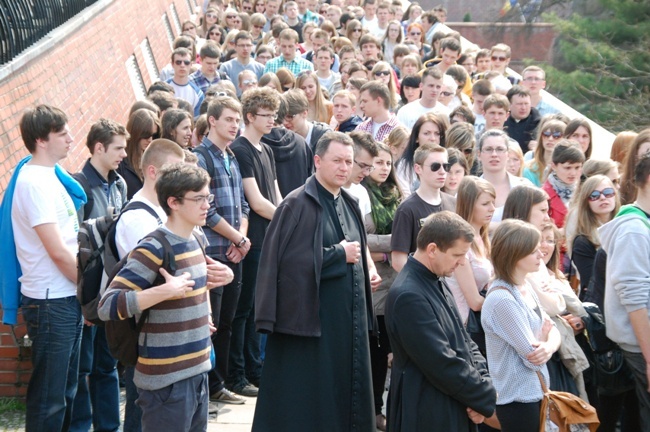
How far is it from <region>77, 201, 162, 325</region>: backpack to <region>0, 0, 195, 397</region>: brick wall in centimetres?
157

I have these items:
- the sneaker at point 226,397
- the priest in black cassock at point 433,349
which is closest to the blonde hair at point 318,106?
the sneaker at point 226,397

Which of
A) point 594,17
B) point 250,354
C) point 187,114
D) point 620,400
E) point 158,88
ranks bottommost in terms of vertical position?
point 594,17

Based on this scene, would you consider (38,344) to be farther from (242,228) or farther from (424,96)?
(424,96)

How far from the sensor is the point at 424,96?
1078 cm

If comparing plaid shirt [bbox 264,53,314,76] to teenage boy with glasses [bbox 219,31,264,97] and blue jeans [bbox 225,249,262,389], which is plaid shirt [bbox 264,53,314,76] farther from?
blue jeans [bbox 225,249,262,389]

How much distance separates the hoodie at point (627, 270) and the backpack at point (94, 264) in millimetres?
2762

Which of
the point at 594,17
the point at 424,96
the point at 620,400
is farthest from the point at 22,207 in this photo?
the point at 594,17

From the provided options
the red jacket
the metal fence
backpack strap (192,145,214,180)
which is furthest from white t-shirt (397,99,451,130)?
the metal fence

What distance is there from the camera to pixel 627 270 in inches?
227

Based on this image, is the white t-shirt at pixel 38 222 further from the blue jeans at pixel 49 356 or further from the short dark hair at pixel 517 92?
the short dark hair at pixel 517 92

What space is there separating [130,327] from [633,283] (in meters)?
2.97

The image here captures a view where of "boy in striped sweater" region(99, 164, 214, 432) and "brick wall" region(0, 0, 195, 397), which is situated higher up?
"boy in striped sweater" region(99, 164, 214, 432)

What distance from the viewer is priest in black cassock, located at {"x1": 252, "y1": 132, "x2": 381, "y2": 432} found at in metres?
5.75

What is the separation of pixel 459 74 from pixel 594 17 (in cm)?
2341
